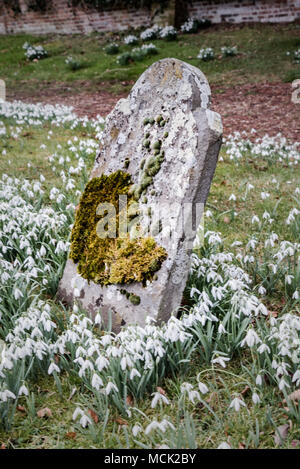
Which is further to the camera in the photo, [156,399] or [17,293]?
[17,293]

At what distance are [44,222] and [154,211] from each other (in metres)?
1.32

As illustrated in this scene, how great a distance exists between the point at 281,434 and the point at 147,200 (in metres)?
1.70

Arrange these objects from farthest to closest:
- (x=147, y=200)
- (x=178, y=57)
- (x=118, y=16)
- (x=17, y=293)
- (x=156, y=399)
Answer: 1. (x=118, y=16)
2. (x=178, y=57)
3. (x=147, y=200)
4. (x=17, y=293)
5. (x=156, y=399)

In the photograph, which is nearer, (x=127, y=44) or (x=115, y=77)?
(x=115, y=77)

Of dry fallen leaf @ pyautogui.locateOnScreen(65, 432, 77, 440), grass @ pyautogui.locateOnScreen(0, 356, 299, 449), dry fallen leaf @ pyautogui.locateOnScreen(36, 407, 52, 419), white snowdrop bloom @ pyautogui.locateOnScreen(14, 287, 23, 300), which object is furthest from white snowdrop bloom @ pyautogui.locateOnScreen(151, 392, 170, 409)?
white snowdrop bloom @ pyautogui.locateOnScreen(14, 287, 23, 300)

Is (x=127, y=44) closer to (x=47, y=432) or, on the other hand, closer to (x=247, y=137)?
(x=247, y=137)

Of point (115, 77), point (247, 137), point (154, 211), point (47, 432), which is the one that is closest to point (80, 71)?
point (115, 77)

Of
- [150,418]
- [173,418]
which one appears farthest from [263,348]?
[150,418]

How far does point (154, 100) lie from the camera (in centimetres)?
317

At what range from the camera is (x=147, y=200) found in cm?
310

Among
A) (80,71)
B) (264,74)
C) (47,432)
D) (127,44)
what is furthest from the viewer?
(127,44)

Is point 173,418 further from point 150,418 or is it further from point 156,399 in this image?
point 156,399

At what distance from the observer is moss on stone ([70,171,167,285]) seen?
2922mm
